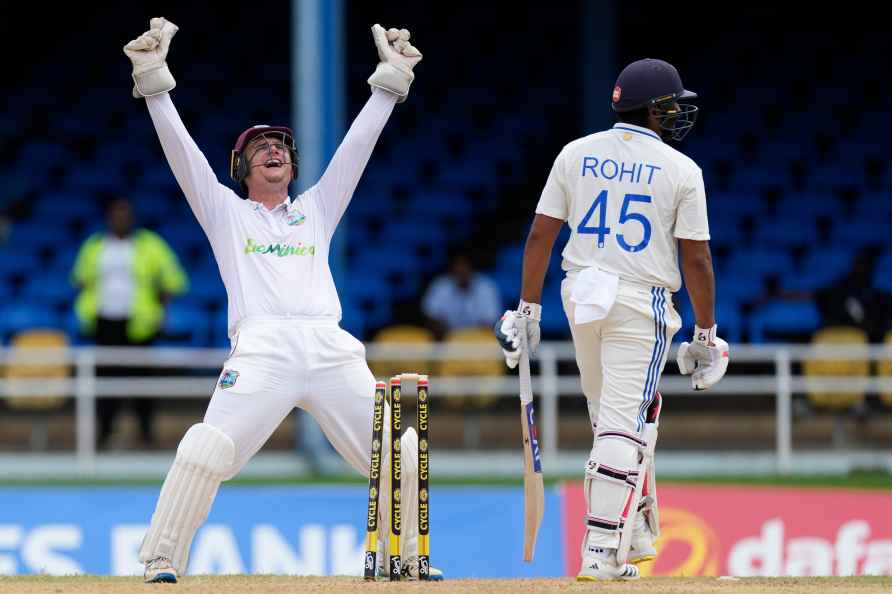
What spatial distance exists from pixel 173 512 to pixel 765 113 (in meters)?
13.8

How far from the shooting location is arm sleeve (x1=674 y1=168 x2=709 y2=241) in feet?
22.6

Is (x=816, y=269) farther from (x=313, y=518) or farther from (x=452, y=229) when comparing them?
(x=313, y=518)

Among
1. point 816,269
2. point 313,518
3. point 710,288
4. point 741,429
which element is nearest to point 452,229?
point 816,269

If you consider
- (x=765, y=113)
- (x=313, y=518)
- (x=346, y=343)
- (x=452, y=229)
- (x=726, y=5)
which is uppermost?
(x=726, y=5)

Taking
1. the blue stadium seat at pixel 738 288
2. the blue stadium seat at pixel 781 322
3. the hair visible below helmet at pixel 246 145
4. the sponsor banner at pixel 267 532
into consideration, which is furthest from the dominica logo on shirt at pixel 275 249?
the blue stadium seat at pixel 738 288

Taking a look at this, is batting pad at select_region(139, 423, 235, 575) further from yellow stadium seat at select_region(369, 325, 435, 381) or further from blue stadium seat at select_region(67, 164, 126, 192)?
blue stadium seat at select_region(67, 164, 126, 192)

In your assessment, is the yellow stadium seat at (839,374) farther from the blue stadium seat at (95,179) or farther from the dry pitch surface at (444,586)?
the blue stadium seat at (95,179)

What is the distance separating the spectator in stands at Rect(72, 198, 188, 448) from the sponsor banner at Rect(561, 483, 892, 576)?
3.82m

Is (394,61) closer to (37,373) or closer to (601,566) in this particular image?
(601,566)

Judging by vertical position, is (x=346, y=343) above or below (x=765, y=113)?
below

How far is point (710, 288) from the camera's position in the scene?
22.7 ft

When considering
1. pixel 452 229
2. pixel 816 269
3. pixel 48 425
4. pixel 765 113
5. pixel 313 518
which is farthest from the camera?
pixel 765 113

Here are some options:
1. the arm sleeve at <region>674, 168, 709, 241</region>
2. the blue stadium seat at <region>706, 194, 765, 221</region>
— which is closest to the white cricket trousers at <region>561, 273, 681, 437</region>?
the arm sleeve at <region>674, 168, 709, 241</region>

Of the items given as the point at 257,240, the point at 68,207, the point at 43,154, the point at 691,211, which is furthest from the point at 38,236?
the point at 691,211
